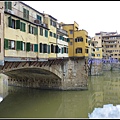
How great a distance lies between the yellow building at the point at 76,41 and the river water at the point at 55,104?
25.1 feet

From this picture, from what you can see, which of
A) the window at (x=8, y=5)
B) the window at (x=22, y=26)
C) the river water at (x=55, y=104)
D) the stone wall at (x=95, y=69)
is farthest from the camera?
the stone wall at (x=95, y=69)

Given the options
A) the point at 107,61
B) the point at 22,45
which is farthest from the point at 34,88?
the point at 107,61

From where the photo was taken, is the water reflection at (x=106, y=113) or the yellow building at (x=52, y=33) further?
the yellow building at (x=52, y=33)

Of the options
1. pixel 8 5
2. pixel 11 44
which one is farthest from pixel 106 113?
pixel 8 5

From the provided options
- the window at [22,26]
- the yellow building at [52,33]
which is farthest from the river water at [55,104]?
the window at [22,26]

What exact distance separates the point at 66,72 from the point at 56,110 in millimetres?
10032

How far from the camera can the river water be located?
2017 cm

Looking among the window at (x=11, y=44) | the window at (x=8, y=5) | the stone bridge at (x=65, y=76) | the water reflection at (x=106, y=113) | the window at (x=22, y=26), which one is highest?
the window at (x=8, y=5)

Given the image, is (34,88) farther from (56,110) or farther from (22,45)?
(22,45)

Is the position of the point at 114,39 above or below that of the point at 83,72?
above

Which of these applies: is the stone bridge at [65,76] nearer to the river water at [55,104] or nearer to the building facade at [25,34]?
the river water at [55,104]

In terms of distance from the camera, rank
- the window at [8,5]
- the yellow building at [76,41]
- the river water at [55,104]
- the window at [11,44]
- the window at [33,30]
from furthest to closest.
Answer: the yellow building at [76,41], the river water at [55,104], the window at [33,30], the window at [11,44], the window at [8,5]

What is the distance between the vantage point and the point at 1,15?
555 inches

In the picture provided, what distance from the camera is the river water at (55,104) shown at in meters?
20.2
